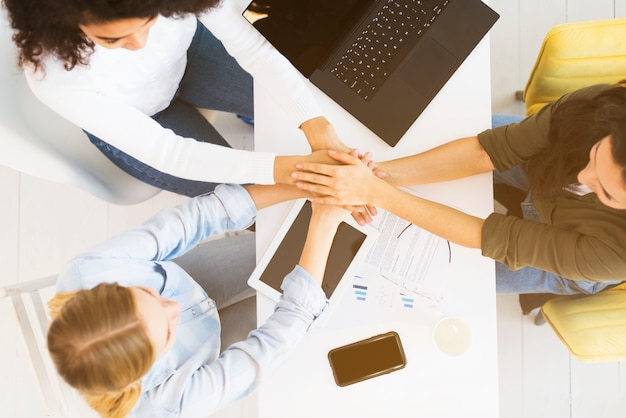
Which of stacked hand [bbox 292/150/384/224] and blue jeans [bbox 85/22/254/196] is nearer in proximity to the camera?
stacked hand [bbox 292/150/384/224]

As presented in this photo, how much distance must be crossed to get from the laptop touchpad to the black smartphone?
→ 570 mm

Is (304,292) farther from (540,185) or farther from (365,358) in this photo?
(540,185)

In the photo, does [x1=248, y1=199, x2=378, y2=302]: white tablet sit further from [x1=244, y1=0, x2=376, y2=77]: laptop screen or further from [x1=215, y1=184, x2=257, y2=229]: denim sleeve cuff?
[x1=244, y1=0, x2=376, y2=77]: laptop screen

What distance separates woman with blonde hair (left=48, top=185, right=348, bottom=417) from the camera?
842mm

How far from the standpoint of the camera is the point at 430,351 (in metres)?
1.10

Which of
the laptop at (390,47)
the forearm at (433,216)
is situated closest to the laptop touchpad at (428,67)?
the laptop at (390,47)

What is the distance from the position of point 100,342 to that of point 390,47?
86cm

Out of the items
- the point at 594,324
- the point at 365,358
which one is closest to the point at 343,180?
the point at 365,358

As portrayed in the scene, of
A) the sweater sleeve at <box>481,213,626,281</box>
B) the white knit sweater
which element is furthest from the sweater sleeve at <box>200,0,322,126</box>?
the sweater sleeve at <box>481,213,626,281</box>

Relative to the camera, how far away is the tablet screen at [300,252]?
1.12 meters

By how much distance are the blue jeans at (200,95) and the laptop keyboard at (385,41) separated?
0.37 m

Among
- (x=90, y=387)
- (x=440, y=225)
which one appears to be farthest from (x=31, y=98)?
(x=440, y=225)

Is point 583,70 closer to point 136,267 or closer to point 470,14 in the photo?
point 470,14

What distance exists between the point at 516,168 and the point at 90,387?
44.5 inches
